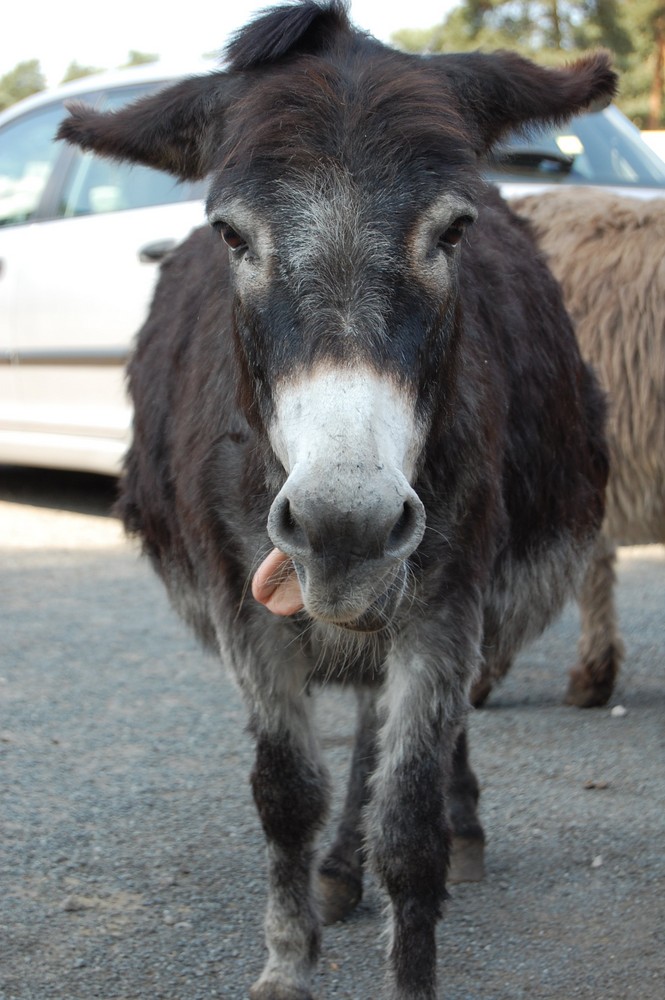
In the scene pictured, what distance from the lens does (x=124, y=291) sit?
711 centimetres

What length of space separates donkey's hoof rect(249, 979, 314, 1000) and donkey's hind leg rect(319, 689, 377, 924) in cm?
37

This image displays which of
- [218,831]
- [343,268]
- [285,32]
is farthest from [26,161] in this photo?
[343,268]

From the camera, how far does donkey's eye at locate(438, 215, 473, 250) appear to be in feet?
7.70

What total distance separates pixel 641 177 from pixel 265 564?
174 inches

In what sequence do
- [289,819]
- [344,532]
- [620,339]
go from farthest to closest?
[620,339] → [289,819] → [344,532]

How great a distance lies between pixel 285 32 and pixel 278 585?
1.13 meters

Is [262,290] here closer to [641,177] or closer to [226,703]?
[226,703]

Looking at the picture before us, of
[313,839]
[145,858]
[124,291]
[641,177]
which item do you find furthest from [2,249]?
[313,839]

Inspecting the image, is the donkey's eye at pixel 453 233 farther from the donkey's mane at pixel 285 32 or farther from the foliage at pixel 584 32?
the foliage at pixel 584 32

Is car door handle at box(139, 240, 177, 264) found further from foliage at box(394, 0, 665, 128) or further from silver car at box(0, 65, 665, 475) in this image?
foliage at box(394, 0, 665, 128)

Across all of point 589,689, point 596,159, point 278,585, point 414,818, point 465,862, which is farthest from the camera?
point 596,159

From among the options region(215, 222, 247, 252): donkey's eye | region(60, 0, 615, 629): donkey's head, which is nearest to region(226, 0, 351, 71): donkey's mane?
region(60, 0, 615, 629): donkey's head

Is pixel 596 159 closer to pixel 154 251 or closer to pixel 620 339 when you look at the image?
pixel 620 339

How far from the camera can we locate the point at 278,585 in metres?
2.52
